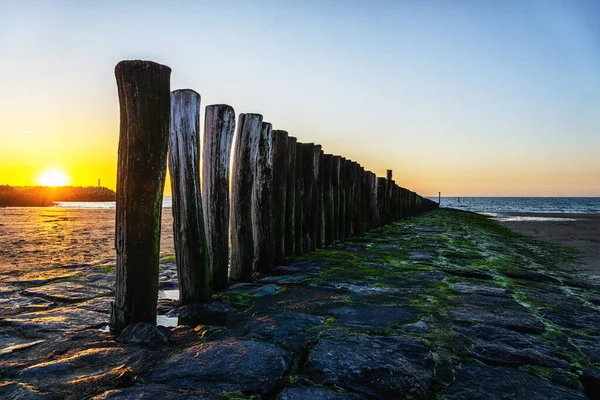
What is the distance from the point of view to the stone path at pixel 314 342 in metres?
1.63

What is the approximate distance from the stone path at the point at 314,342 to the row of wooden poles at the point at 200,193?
286mm

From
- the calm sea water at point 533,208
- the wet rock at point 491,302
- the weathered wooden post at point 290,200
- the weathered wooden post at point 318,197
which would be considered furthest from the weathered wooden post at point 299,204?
the calm sea water at point 533,208

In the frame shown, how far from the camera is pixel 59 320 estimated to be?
260 centimetres

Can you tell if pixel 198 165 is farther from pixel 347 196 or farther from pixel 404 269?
pixel 347 196

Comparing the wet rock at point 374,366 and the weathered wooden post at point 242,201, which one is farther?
the weathered wooden post at point 242,201

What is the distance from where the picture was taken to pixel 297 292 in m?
3.38

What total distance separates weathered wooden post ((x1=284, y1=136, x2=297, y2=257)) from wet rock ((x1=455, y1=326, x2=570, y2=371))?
9.28 feet

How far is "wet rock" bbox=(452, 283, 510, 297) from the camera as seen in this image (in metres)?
3.46

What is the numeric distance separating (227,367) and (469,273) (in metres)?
3.48

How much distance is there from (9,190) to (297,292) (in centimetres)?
4106

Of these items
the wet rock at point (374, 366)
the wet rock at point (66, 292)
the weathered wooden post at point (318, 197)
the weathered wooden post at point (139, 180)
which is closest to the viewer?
the wet rock at point (374, 366)

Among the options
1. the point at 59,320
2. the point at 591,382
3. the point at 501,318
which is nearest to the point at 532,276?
the point at 501,318

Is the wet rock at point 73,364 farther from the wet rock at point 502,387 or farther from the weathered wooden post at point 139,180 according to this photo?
the wet rock at point 502,387

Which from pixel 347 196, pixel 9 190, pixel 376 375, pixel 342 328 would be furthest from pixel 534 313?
pixel 9 190
